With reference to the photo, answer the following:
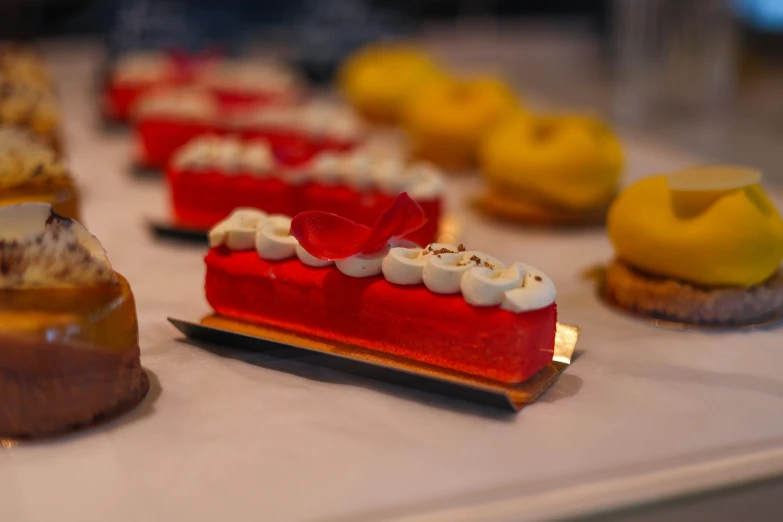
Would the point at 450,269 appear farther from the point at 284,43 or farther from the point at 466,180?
the point at 284,43

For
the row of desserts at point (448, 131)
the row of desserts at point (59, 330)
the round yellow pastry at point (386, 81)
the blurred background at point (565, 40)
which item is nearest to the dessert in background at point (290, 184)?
the row of desserts at point (448, 131)

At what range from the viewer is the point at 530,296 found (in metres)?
1.54

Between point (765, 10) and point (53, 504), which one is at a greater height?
point (765, 10)

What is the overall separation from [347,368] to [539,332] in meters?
0.38

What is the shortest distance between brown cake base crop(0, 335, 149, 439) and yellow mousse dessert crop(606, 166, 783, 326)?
1.16m

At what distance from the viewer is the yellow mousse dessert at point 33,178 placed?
7.33 ft

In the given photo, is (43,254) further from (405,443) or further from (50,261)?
(405,443)

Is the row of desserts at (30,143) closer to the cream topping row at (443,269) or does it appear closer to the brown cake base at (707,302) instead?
the cream topping row at (443,269)

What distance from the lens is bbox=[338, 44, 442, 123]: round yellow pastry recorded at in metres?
3.99

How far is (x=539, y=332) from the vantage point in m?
1.58

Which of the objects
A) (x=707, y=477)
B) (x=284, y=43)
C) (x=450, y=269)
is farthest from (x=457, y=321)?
(x=284, y=43)

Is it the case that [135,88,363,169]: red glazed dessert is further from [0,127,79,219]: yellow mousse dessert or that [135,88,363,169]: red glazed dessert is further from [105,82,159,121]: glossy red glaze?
[0,127,79,219]: yellow mousse dessert

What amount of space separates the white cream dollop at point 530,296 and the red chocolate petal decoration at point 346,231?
0.28 meters

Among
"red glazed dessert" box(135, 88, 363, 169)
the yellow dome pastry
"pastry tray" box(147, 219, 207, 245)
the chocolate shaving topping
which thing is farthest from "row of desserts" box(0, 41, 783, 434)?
the yellow dome pastry
